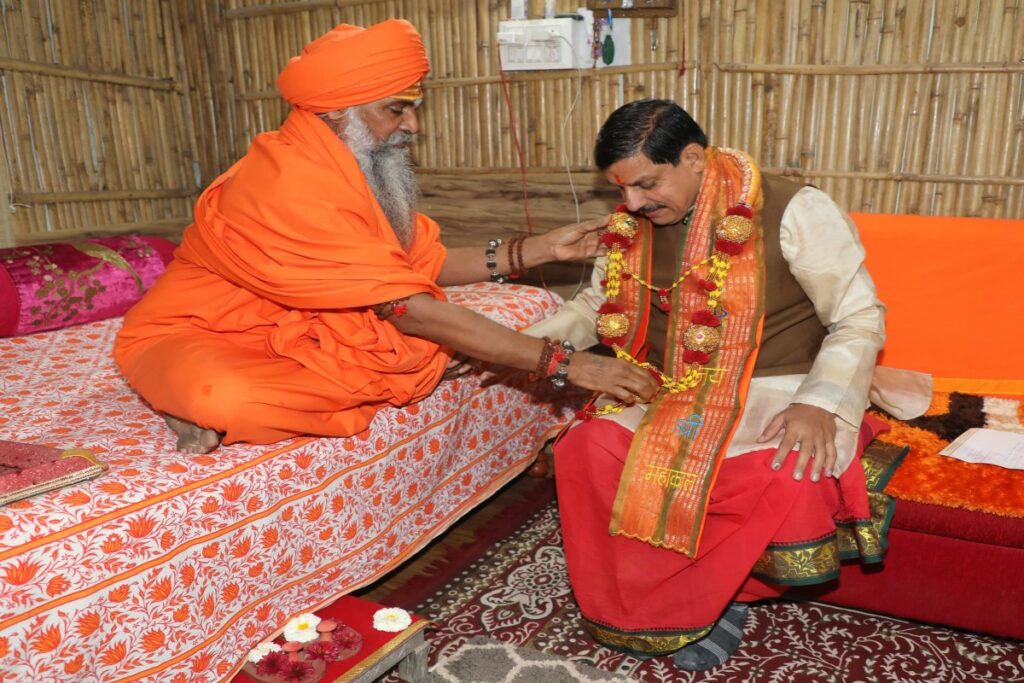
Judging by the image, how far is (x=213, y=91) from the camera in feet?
16.7

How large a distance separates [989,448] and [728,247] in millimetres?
980

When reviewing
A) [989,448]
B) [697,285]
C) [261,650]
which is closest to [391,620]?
[261,650]

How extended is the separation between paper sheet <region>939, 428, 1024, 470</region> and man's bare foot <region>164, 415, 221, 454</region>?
2.04m

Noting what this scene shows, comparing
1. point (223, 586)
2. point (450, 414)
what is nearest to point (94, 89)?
point (450, 414)

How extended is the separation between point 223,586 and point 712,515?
1257 millimetres

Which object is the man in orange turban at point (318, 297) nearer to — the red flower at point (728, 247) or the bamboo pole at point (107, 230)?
the red flower at point (728, 247)

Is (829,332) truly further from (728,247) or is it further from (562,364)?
(562,364)

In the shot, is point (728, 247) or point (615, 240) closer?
point (728, 247)

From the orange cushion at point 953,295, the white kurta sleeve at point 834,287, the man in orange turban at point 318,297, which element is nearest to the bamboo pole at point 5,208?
the man in orange turban at point 318,297

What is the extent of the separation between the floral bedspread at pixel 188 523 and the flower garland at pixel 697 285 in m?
0.62

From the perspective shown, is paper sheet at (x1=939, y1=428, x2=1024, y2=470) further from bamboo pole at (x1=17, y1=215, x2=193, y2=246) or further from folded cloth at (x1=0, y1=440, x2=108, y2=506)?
bamboo pole at (x1=17, y1=215, x2=193, y2=246)

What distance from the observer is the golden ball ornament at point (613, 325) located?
257 cm

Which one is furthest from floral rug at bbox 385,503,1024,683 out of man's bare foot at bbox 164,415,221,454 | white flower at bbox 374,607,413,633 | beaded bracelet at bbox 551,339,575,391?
man's bare foot at bbox 164,415,221,454

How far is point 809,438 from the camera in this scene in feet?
6.93
